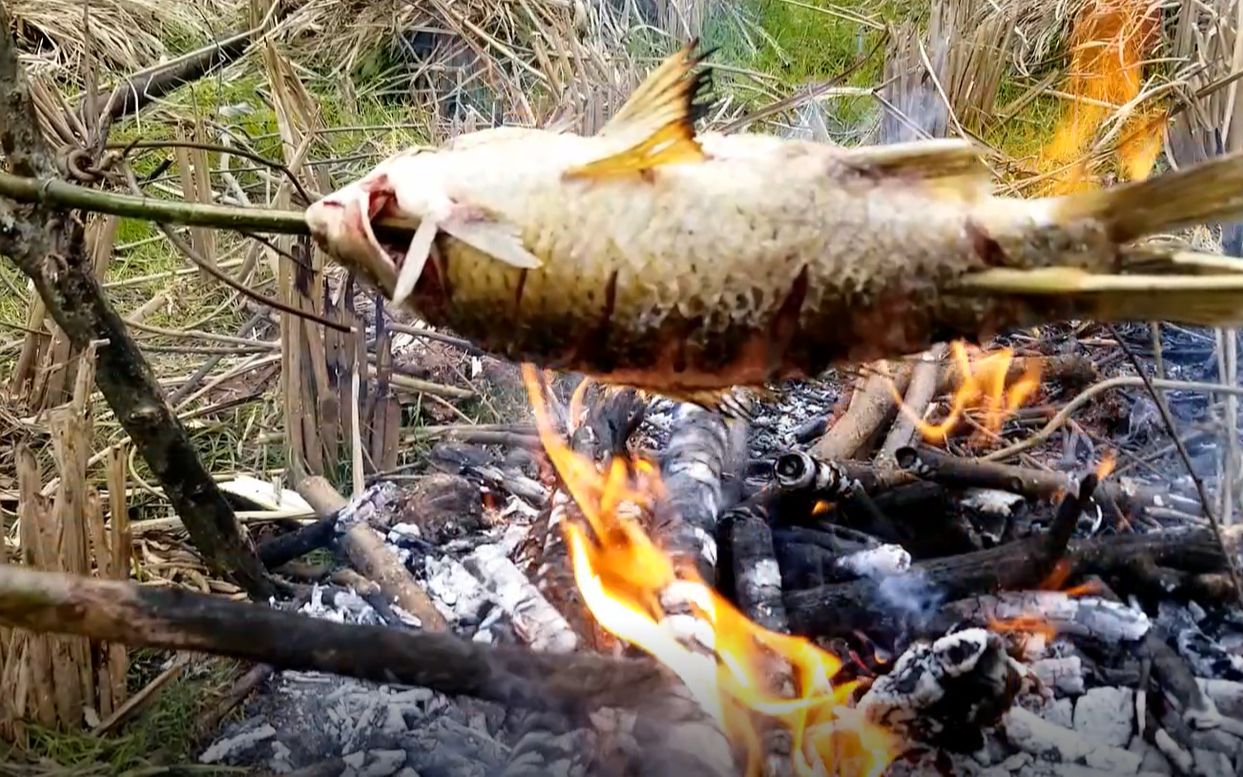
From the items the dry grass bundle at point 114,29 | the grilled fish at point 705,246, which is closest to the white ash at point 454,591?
the grilled fish at point 705,246

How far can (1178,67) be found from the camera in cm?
265

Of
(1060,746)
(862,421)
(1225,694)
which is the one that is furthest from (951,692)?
(862,421)

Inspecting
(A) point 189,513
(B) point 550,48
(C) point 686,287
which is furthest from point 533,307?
(B) point 550,48

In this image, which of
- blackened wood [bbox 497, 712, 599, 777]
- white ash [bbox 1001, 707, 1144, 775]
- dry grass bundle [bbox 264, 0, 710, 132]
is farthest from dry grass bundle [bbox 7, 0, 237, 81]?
white ash [bbox 1001, 707, 1144, 775]

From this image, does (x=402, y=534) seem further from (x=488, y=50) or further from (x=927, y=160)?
(x=488, y=50)

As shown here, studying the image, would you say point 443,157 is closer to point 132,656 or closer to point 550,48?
point 132,656

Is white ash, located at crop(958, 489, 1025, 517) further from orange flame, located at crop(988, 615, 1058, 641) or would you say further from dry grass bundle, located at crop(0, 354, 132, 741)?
dry grass bundle, located at crop(0, 354, 132, 741)

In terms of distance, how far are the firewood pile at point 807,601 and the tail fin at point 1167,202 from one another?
20.7 inches

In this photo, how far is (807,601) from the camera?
138cm

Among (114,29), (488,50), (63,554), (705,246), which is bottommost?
(63,554)

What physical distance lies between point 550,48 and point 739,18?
689 mm

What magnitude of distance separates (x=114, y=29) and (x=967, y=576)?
3.33m

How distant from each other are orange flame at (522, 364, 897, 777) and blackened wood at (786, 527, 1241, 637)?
65 mm

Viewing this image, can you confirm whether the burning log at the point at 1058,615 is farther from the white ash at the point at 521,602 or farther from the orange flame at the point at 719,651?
the white ash at the point at 521,602
